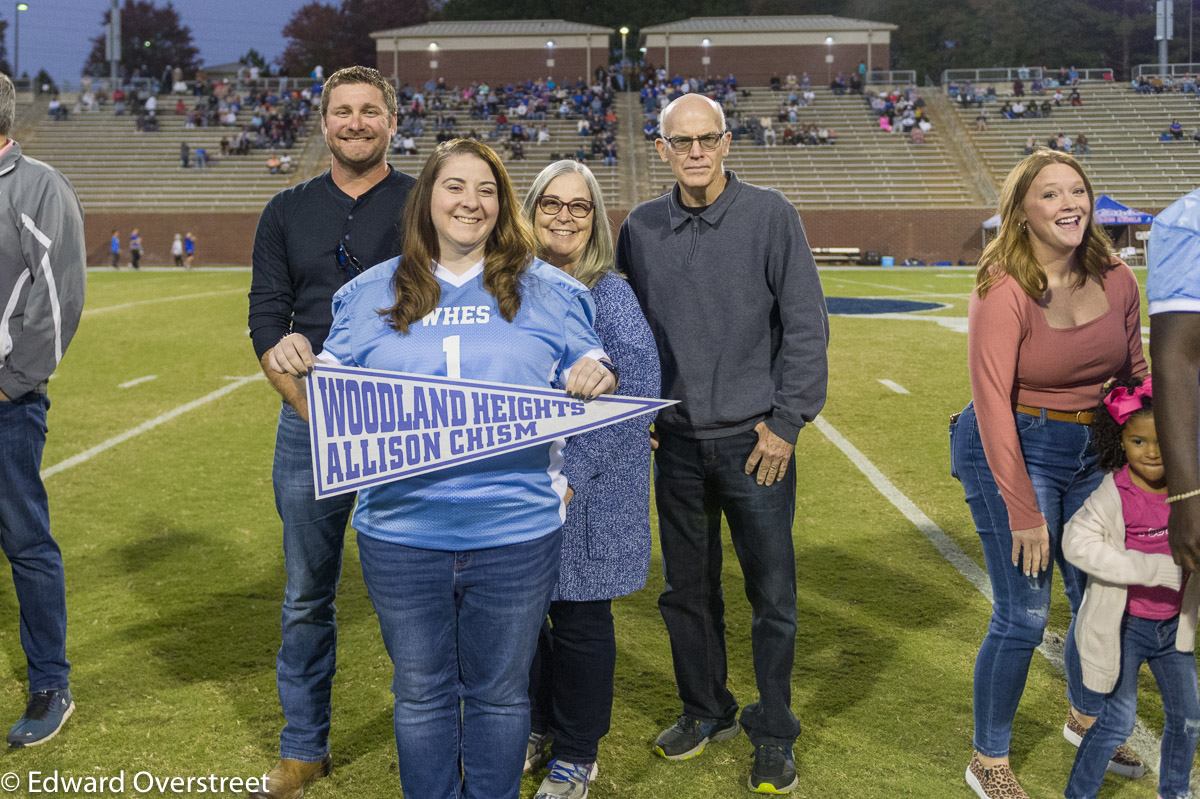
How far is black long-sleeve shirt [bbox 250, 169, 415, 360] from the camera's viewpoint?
3244 millimetres

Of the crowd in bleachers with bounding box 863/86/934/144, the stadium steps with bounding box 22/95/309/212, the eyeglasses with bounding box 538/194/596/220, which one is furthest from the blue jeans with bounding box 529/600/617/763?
the crowd in bleachers with bounding box 863/86/934/144

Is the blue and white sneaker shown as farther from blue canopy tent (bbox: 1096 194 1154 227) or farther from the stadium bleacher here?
the stadium bleacher

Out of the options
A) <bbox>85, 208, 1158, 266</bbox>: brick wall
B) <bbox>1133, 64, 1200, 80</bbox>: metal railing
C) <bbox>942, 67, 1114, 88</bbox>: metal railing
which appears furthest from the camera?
<bbox>942, 67, 1114, 88</bbox>: metal railing

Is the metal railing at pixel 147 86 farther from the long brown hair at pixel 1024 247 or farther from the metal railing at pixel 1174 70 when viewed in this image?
the long brown hair at pixel 1024 247

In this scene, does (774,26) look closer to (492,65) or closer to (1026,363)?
(492,65)

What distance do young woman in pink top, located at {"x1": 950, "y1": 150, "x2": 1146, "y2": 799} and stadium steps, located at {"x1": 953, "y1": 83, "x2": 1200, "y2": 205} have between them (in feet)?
133

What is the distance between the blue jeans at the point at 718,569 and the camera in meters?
3.38

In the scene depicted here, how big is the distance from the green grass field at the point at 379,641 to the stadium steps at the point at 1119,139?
120 feet

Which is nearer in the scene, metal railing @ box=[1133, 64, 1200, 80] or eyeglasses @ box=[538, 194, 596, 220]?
eyeglasses @ box=[538, 194, 596, 220]

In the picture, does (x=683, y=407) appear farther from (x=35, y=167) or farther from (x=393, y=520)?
(x=35, y=167)

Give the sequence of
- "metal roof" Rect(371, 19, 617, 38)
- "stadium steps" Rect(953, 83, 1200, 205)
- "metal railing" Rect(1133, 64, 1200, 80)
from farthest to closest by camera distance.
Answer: "metal roof" Rect(371, 19, 617, 38)
"metal railing" Rect(1133, 64, 1200, 80)
"stadium steps" Rect(953, 83, 1200, 205)

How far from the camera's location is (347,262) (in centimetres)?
323

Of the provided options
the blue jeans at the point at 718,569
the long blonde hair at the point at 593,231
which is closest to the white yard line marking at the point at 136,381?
the long blonde hair at the point at 593,231

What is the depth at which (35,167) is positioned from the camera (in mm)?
3475
